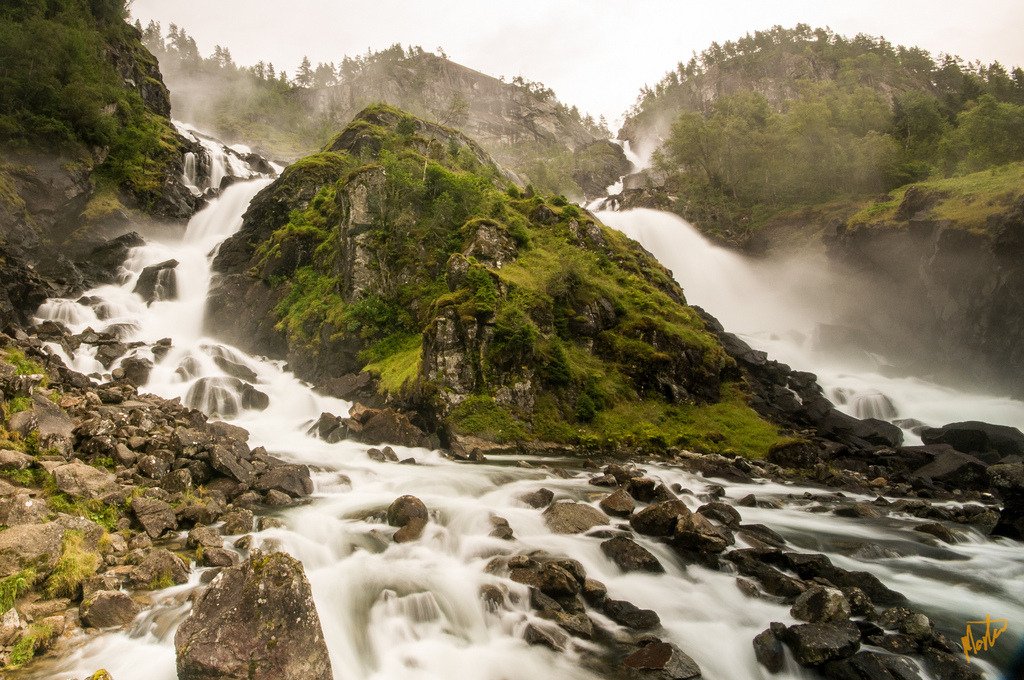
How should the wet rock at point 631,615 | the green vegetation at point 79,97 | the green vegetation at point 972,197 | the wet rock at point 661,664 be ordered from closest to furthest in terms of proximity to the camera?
the wet rock at point 661,664 → the wet rock at point 631,615 → the green vegetation at point 972,197 → the green vegetation at point 79,97

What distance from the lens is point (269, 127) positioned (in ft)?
307

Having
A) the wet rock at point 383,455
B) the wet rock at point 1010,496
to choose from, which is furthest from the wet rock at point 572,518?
the wet rock at point 1010,496

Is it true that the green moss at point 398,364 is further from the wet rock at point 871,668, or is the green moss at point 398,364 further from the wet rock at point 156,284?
the wet rock at point 871,668

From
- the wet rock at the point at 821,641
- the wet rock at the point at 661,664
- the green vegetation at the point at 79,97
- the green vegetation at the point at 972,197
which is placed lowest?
the wet rock at the point at 661,664

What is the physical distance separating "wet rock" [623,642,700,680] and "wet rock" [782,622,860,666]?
146cm

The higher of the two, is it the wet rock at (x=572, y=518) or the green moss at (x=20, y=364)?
the green moss at (x=20, y=364)

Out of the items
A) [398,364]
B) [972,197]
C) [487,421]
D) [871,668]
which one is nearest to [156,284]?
[398,364]

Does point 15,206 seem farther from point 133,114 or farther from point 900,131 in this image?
point 900,131

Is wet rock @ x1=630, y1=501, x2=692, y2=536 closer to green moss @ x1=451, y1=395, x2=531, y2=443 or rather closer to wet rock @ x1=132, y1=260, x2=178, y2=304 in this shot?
green moss @ x1=451, y1=395, x2=531, y2=443

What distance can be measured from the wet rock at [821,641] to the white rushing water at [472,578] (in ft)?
0.82

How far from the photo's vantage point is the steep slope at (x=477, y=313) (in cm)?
2208

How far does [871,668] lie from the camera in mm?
6609

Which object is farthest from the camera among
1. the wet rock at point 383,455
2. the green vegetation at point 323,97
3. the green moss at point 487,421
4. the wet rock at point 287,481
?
the green vegetation at point 323,97
